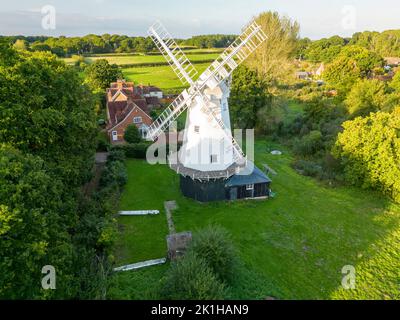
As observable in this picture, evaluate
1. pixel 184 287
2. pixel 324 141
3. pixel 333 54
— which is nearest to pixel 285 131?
A: pixel 324 141

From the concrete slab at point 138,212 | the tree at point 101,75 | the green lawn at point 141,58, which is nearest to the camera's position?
the concrete slab at point 138,212

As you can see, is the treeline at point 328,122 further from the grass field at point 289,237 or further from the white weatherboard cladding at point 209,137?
the white weatherboard cladding at point 209,137

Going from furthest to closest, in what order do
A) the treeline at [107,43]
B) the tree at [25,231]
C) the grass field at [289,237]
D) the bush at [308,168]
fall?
the treeline at [107,43]
the bush at [308,168]
the grass field at [289,237]
the tree at [25,231]

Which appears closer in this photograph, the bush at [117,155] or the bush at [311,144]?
the bush at [117,155]

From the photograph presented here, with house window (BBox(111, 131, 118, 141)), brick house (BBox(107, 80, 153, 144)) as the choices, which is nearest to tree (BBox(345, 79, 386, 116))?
brick house (BBox(107, 80, 153, 144))

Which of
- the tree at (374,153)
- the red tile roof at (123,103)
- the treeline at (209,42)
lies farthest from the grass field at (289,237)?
the treeline at (209,42)

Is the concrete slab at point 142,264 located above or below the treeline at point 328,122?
below

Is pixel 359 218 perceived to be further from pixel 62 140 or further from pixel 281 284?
pixel 62 140
